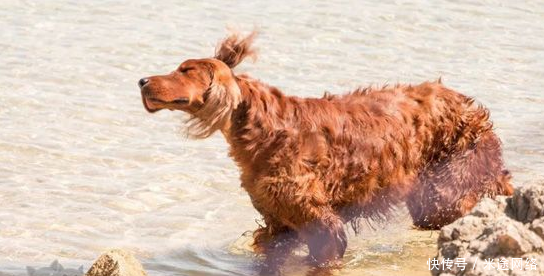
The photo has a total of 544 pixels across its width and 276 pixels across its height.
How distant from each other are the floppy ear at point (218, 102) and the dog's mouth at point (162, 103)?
11 centimetres

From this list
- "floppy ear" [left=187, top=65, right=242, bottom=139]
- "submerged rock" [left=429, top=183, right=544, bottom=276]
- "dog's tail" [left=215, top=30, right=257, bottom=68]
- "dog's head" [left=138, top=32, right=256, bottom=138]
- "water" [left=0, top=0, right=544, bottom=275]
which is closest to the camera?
"submerged rock" [left=429, top=183, right=544, bottom=276]

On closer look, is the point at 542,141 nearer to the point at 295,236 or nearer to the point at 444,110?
the point at 444,110

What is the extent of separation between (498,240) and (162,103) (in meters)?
1.94

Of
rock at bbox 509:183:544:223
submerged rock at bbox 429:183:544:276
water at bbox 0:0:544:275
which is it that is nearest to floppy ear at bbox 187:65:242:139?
water at bbox 0:0:544:275

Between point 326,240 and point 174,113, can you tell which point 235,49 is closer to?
point 326,240

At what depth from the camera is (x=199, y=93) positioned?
5871 millimetres

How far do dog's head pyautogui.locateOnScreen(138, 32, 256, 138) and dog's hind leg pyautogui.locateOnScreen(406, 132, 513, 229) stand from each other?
4.56ft

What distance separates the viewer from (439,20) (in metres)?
13.4

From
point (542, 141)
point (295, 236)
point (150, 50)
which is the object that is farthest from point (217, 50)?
point (150, 50)

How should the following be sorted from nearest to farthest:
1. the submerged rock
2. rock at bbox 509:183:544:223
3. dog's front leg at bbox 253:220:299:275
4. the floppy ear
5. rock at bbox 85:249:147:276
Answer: the submerged rock, rock at bbox 509:183:544:223, rock at bbox 85:249:147:276, the floppy ear, dog's front leg at bbox 253:220:299:275

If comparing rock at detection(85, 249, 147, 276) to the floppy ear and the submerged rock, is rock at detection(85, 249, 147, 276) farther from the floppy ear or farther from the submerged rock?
the submerged rock

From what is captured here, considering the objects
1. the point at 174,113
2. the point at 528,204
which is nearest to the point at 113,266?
the point at 528,204

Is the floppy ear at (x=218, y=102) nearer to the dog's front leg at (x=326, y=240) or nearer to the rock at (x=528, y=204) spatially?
the dog's front leg at (x=326, y=240)

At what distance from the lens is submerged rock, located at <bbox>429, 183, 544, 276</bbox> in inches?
183
